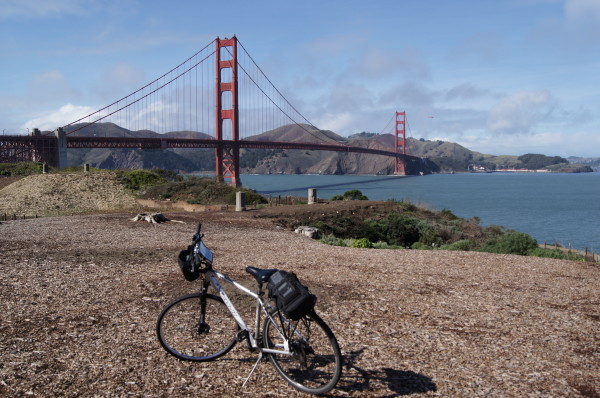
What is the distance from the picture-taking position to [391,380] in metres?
4.64

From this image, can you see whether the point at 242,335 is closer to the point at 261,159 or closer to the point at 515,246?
the point at 515,246

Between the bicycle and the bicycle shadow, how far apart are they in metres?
0.20

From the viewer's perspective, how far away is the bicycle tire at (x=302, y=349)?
419cm

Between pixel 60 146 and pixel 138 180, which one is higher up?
pixel 60 146

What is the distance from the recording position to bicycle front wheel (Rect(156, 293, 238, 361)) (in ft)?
15.6

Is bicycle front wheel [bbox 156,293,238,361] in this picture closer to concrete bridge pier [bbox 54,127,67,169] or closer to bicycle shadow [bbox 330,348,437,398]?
bicycle shadow [bbox 330,348,437,398]

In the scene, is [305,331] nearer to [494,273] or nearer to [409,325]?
[409,325]

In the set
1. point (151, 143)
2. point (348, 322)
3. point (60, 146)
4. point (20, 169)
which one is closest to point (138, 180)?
point (60, 146)

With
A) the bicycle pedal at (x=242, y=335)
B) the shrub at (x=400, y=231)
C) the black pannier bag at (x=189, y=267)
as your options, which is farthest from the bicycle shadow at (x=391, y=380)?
the shrub at (x=400, y=231)

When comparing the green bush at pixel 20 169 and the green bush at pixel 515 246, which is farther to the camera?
the green bush at pixel 20 169

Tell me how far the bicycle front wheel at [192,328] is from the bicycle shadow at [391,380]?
3.76 ft

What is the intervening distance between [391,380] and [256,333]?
1.35 m

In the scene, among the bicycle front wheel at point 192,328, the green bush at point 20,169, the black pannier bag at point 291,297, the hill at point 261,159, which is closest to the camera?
the black pannier bag at point 291,297

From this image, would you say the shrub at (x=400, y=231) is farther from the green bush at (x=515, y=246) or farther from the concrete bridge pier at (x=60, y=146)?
the concrete bridge pier at (x=60, y=146)
